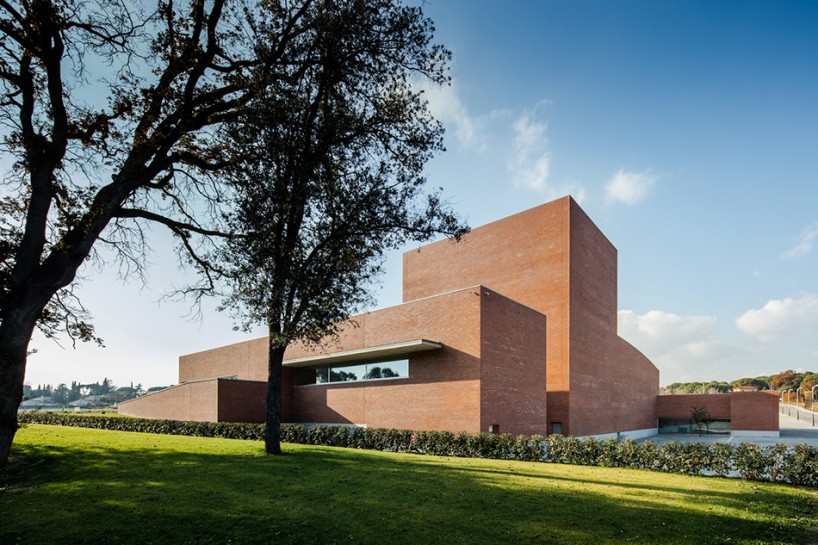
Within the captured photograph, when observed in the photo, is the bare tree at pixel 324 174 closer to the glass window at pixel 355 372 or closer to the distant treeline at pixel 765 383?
the glass window at pixel 355 372

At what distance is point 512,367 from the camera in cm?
2241

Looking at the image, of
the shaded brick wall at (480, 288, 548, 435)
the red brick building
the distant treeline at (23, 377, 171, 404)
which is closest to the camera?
the shaded brick wall at (480, 288, 548, 435)

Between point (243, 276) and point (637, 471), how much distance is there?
509 inches

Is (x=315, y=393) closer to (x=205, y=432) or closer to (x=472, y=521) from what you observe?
(x=205, y=432)

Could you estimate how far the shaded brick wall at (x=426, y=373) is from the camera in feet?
67.3

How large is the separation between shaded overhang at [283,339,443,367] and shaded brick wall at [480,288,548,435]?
2488mm

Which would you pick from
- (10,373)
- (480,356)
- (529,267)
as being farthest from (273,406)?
(529,267)

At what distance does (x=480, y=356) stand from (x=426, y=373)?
127 inches

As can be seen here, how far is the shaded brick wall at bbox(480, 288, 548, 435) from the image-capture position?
20656 mm

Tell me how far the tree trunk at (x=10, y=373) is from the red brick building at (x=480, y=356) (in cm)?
1199

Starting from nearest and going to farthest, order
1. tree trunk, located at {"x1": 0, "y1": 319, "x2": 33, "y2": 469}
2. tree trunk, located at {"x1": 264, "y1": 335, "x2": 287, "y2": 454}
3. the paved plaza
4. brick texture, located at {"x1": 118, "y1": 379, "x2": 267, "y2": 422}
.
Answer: tree trunk, located at {"x1": 0, "y1": 319, "x2": 33, "y2": 469} < tree trunk, located at {"x1": 264, "y1": 335, "x2": 287, "y2": 454} < brick texture, located at {"x1": 118, "y1": 379, "x2": 267, "y2": 422} < the paved plaza

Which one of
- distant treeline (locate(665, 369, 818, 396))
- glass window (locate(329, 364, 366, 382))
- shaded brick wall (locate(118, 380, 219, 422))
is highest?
glass window (locate(329, 364, 366, 382))

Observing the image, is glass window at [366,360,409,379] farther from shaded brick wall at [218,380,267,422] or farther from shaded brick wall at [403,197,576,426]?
shaded brick wall at [403,197,576,426]

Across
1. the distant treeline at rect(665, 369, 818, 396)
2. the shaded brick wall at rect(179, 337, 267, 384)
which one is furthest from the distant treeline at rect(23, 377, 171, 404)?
the distant treeline at rect(665, 369, 818, 396)
